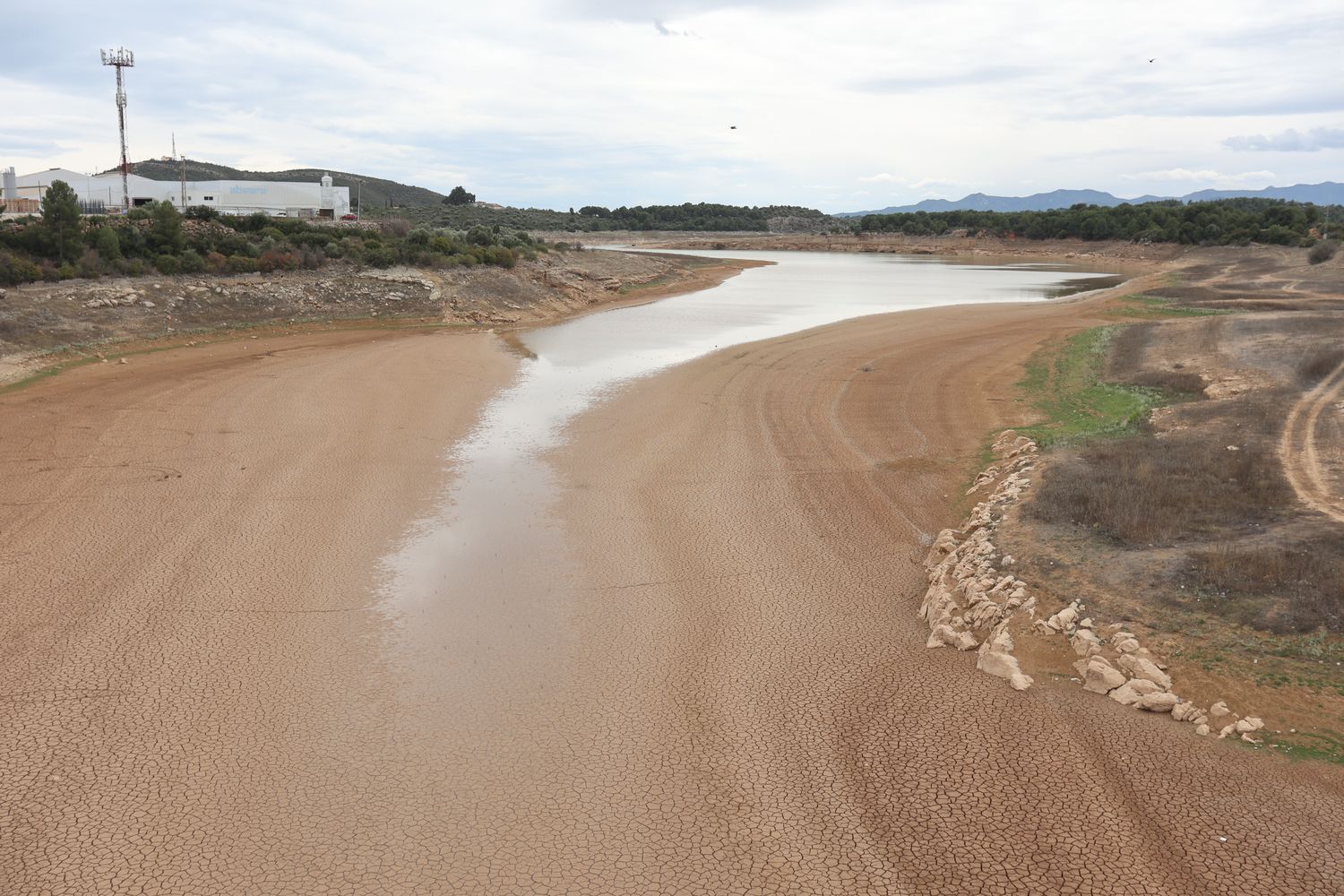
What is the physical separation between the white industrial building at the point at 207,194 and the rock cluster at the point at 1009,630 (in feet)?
169

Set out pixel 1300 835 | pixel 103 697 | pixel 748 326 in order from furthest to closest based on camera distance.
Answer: pixel 748 326
pixel 103 697
pixel 1300 835

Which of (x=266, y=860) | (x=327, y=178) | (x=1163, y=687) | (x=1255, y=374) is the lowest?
(x=266, y=860)

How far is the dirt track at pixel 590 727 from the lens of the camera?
19.6 feet

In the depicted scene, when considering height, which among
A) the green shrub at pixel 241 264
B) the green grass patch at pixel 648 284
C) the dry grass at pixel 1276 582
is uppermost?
the green shrub at pixel 241 264

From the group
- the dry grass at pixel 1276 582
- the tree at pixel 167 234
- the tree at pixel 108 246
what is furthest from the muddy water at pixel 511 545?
the tree at pixel 108 246

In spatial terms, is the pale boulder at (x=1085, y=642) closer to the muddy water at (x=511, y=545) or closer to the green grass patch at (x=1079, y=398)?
the muddy water at (x=511, y=545)

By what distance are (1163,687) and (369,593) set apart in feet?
26.4

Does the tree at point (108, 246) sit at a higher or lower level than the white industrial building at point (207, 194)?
lower

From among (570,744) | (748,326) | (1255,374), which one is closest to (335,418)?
(570,744)

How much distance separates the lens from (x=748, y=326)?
1449 inches

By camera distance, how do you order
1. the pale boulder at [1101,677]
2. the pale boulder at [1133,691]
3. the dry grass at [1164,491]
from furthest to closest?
the dry grass at [1164,491]
the pale boulder at [1101,677]
the pale boulder at [1133,691]

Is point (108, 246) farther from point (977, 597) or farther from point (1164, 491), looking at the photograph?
point (1164, 491)

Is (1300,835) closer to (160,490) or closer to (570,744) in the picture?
(570,744)

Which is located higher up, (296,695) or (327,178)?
(327,178)
